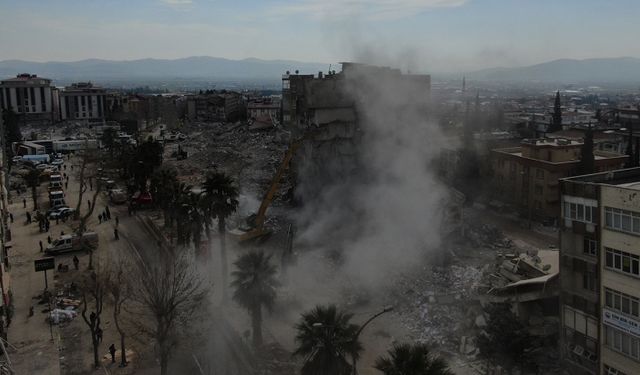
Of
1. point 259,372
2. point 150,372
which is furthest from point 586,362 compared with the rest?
point 150,372

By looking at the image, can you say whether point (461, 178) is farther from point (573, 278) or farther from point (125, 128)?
point (125, 128)

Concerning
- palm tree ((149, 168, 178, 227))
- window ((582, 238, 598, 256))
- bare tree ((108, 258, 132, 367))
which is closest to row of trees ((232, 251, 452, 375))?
bare tree ((108, 258, 132, 367))

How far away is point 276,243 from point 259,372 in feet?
48.0

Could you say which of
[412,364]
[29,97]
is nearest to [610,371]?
[412,364]

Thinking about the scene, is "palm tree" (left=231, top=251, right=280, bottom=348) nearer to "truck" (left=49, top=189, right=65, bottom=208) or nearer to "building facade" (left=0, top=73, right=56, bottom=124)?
"truck" (left=49, top=189, right=65, bottom=208)

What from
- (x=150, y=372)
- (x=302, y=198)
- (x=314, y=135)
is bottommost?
(x=150, y=372)

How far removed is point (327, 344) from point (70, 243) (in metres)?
24.8

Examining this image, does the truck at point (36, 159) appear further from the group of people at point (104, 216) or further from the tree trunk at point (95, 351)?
the tree trunk at point (95, 351)

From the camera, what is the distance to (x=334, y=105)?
42000mm

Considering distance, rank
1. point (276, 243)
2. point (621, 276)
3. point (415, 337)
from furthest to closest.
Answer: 1. point (276, 243)
2. point (415, 337)
3. point (621, 276)

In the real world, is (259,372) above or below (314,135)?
below

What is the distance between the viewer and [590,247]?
1867cm

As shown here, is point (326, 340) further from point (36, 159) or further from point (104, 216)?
point (36, 159)

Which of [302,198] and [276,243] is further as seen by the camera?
[302,198]
